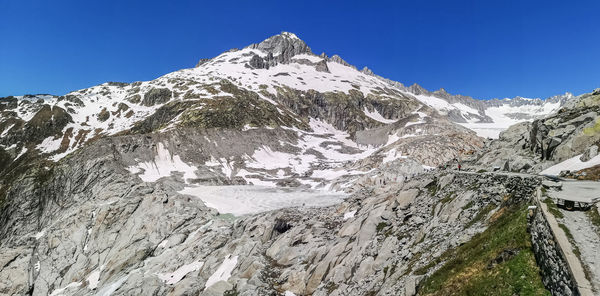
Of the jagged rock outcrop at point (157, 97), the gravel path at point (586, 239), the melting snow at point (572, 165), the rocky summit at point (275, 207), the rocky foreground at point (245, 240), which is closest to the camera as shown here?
the gravel path at point (586, 239)

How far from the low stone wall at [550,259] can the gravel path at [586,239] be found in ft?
1.94

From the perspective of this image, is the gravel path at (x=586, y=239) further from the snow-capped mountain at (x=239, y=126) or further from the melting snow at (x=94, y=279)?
the snow-capped mountain at (x=239, y=126)

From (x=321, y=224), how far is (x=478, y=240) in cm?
2055

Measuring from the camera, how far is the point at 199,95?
532ft

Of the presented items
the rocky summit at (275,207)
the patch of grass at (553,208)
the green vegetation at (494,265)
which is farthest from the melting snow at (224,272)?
the patch of grass at (553,208)

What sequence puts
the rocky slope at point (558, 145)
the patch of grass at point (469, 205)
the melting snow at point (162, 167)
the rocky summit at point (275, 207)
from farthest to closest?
the melting snow at point (162, 167)
the rocky slope at point (558, 145)
the patch of grass at point (469, 205)
the rocky summit at point (275, 207)

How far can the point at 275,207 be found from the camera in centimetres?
5856

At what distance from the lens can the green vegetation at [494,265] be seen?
1197 cm

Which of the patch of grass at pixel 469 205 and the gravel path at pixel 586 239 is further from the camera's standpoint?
A: the patch of grass at pixel 469 205

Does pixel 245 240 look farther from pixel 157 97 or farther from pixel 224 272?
pixel 157 97

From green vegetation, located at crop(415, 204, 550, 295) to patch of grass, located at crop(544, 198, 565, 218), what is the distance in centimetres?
111

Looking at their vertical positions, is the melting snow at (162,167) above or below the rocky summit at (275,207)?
above

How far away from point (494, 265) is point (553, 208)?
3.57 meters

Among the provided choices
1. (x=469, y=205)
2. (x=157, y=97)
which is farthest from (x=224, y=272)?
(x=157, y=97)
